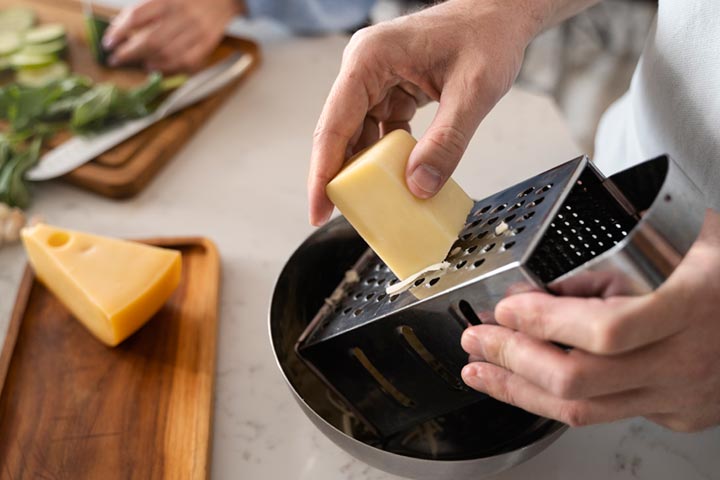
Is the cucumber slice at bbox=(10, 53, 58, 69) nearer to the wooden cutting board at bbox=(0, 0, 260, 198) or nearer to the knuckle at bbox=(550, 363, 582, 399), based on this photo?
the wooden cutting board at bbox=(0, 0, 260, 198)

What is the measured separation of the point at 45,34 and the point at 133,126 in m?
0.41

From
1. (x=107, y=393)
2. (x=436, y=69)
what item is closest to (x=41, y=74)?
(x=107, y=393)

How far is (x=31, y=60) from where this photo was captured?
1525 mm

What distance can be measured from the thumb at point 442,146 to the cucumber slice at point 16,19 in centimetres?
123

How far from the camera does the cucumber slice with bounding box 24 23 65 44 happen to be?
157cm

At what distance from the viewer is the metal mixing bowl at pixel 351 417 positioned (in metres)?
0.77

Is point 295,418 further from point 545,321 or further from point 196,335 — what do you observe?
point 545,321

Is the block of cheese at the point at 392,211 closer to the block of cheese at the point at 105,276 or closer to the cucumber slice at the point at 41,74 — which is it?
the block of cheese at the point at 105,276

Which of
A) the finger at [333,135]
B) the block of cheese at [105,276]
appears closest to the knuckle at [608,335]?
the finger at [333,135]

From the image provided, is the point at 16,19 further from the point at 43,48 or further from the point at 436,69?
the point at 436,69

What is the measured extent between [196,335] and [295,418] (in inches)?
8.1

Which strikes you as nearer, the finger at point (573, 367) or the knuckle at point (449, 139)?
the finger at point (573, 367)

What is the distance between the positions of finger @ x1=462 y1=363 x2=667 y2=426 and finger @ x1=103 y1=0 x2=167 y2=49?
4.01ft

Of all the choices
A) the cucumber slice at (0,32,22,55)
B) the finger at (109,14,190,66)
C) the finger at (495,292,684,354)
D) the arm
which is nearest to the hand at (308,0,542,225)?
the arm
